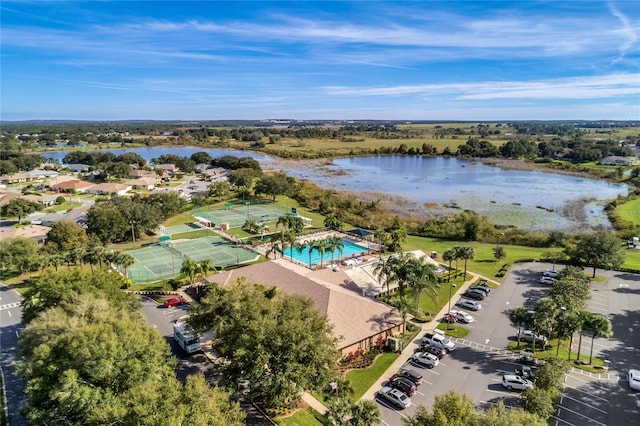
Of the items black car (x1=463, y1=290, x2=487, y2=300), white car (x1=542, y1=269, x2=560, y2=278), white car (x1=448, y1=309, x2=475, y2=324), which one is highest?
white car (x1=542, y1=269, x2=560, y2=278)

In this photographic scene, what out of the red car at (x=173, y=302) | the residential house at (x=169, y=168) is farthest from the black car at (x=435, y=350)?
the residential house at (x=169, y=168)

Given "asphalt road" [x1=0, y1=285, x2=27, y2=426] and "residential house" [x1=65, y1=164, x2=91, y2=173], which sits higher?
"residential house" [x1=65, y1=164, x2=91, y2=173]

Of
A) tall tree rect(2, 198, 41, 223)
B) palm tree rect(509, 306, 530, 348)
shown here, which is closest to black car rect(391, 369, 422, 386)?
palm tree rect(509, 306, 530, 348)

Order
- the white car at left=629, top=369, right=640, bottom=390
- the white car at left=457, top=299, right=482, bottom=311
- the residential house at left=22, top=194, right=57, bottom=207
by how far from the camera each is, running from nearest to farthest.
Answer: the white car at left=629, top=369, right=640, bottom=390
the white car at left=457, top=299, right=482, bottom=311
the residential house at left=22, top=194, right=57, bottom=207

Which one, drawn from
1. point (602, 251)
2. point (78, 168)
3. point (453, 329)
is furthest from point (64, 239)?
point (78, 168)

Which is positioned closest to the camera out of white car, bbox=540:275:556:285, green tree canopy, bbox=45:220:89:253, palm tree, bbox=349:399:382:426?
palm tree, bbox=349:399:382:426

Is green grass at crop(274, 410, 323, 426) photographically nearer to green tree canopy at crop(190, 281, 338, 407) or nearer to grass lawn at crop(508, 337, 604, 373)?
green tree canopy at crop(190, 281, 338, 407)

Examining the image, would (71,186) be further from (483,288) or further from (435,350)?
(435,350)
